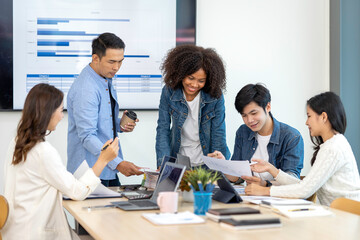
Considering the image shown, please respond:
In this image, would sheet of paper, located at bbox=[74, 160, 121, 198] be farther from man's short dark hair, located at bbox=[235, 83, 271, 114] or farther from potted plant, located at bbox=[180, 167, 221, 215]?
man's short dark hair, located at bbox=[235, 83, 271, 114]

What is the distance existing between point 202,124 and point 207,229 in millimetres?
1350

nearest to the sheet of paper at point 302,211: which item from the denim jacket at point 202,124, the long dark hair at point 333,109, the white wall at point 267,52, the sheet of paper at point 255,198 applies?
the sheet of paper at point 255,198

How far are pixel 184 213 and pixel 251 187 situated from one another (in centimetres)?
64

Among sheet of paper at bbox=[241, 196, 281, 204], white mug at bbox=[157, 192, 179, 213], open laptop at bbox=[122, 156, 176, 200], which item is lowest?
open laptop at bbox=[122, 156, 176, 200]

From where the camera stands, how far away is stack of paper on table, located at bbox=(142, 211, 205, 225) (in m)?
1.85

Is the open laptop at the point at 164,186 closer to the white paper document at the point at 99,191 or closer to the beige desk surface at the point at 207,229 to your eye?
the beige desk surface at the point at 207,229

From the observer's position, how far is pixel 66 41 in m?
3.73

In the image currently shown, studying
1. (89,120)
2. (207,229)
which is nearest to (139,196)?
(89,120)

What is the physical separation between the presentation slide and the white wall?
0.82ft

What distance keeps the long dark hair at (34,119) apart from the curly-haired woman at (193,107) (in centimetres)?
95

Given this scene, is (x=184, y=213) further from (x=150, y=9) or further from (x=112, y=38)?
(x=150, y=9)

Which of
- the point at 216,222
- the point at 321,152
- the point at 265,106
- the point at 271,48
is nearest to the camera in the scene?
the point at 216,222

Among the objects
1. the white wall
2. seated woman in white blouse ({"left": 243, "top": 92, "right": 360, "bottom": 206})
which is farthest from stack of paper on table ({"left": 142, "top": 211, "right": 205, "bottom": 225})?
the white wall

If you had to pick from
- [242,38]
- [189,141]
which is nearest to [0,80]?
[189,141]
